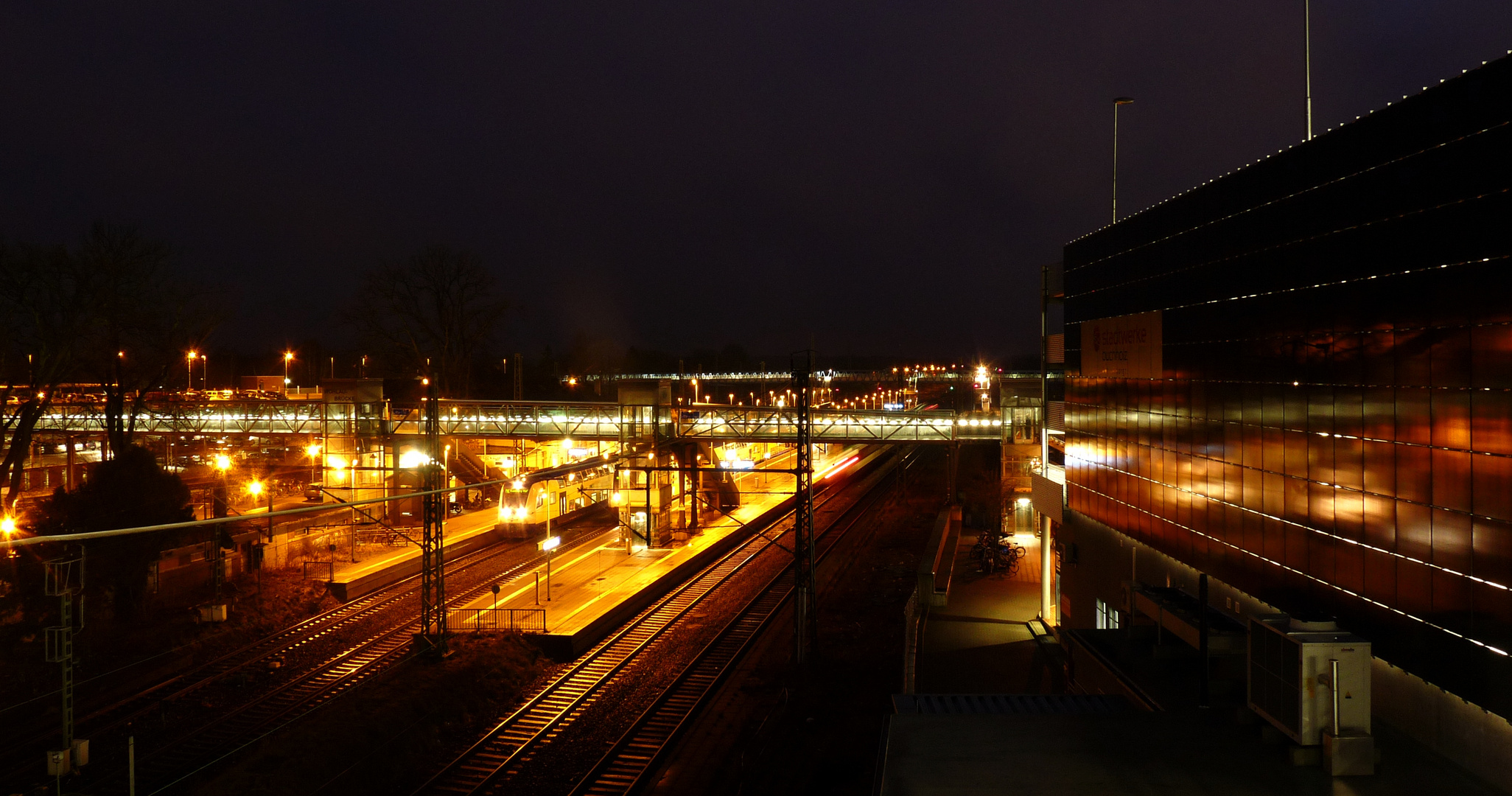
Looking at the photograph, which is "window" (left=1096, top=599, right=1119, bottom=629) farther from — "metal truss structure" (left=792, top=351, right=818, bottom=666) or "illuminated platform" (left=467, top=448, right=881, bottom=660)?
"illuminated platform" (left=467, top=448, right=881, bottom=660)

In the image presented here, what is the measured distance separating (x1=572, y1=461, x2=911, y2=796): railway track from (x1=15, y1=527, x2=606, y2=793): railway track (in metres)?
4.62

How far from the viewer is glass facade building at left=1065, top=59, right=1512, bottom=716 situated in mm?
7453

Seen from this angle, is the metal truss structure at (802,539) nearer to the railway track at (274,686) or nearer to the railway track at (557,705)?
the railway track at (557,705)

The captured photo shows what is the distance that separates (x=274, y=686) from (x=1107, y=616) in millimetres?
14604

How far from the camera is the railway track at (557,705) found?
38.9 ft

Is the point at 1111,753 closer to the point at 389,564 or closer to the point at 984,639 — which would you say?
the point at 984,639

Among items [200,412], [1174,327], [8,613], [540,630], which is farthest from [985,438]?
[200,412]

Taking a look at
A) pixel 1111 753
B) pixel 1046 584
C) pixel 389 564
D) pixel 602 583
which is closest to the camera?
pixel 1111 753

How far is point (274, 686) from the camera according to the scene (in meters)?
15.0

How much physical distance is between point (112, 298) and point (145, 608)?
8.03 meters

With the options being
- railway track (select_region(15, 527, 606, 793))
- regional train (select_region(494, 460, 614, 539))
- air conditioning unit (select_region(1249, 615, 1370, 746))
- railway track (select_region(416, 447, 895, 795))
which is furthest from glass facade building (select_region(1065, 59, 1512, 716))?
regional train (select_region(494, 460, 614, 539))

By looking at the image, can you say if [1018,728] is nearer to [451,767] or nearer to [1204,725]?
[1204,725]

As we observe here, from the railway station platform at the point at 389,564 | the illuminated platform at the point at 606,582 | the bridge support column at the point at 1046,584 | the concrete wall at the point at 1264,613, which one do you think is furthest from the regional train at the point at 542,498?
the concrete wall at the point at 1264,613

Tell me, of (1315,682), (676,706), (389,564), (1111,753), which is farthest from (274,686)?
(1315,682)
